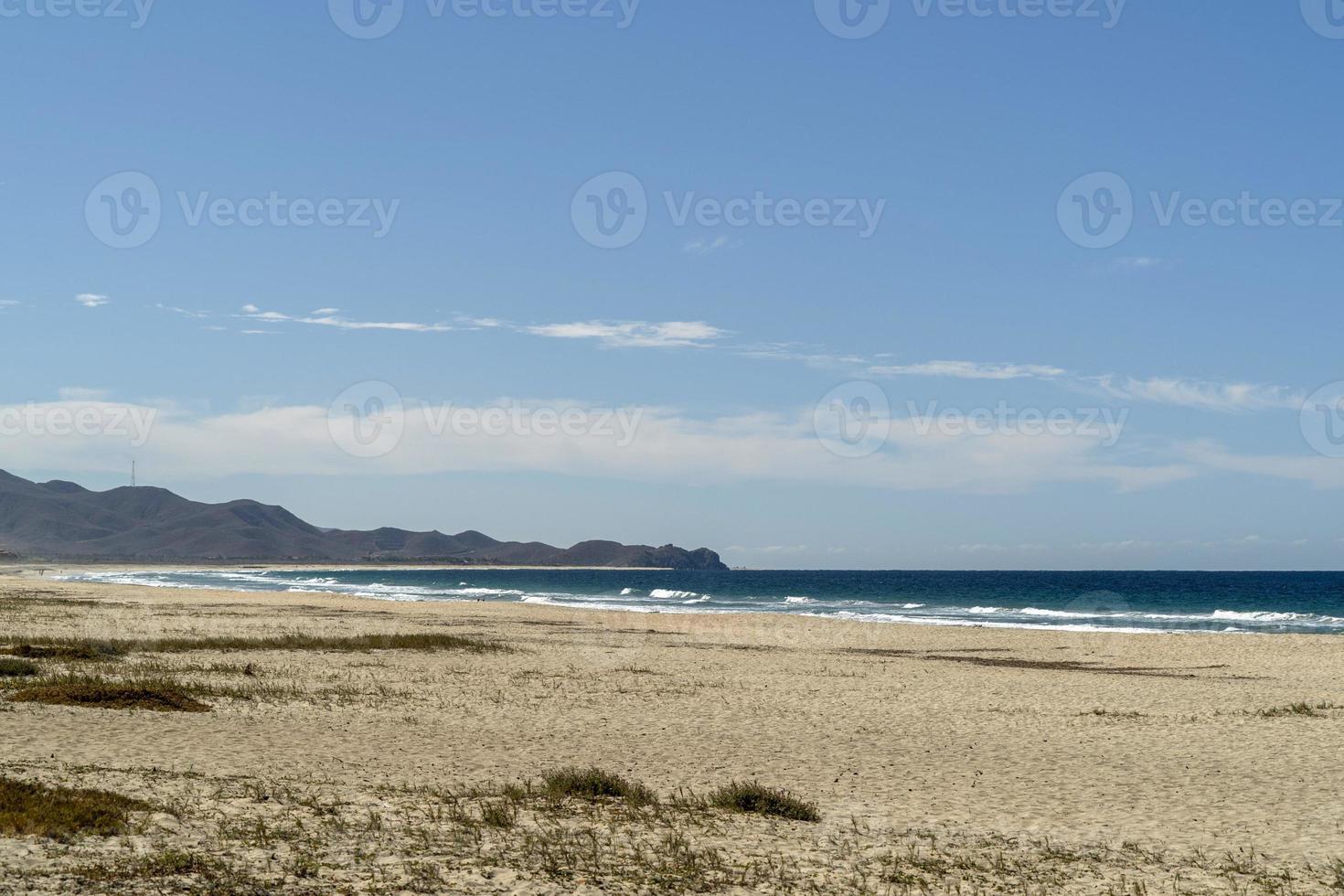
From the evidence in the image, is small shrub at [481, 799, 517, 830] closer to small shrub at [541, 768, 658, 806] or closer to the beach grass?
small shrub at [541, 768, 658, 806]

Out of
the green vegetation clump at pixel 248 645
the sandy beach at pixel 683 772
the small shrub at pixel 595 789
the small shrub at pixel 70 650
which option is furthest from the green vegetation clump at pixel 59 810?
the green vegetation clump at pixel 248 645

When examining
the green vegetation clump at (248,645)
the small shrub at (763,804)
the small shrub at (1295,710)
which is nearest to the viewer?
the small shrub at (763,804)

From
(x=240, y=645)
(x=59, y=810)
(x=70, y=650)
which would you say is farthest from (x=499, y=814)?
(x=240, y=645)

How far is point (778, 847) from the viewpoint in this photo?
1056 cm

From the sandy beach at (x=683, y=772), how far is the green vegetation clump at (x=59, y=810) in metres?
0.28

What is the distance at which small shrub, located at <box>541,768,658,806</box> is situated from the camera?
12.4m

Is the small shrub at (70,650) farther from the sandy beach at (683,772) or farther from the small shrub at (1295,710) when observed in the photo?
the small shrub at (1295,710)

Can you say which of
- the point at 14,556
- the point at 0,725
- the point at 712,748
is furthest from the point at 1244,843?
the point at 14,556

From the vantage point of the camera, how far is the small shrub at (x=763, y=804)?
39.1 feet

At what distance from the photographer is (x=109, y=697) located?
18.3 m

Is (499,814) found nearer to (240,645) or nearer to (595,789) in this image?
(595,789)

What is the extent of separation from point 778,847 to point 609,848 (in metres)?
1.63

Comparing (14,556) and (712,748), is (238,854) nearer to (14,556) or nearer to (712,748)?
(712,748)

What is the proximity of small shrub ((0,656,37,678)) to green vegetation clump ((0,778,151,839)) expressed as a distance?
1165 cm
